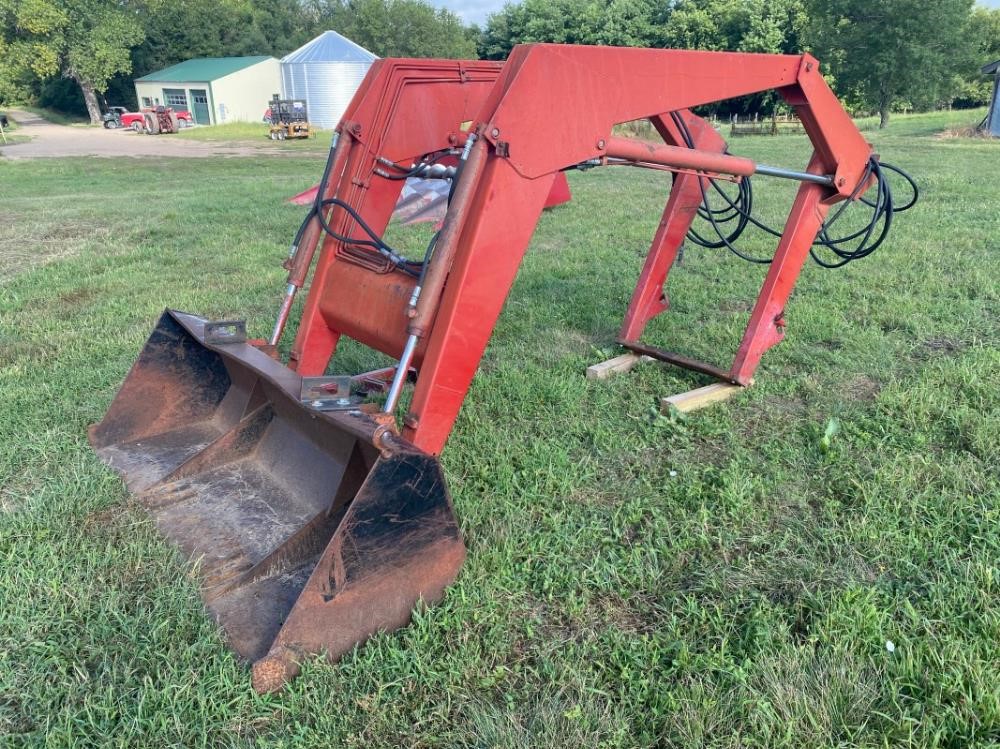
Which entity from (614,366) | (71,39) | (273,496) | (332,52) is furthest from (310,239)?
(71,39)

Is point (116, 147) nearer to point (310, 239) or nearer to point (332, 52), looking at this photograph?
point (332, 52)

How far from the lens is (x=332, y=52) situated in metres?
41.0

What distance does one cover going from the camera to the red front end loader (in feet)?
7.22

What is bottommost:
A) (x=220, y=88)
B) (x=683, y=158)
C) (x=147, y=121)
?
(x=147, y=121)

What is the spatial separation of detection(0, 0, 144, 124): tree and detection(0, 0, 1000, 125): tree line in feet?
0.21

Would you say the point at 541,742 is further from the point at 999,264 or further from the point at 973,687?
the point at 999,264

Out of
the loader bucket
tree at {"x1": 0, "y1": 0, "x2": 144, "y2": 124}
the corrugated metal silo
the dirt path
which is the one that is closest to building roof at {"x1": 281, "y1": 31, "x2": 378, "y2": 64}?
the corrugated metal silo

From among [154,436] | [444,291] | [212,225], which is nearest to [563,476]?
[444,291]

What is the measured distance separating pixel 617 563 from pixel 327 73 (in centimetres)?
4334

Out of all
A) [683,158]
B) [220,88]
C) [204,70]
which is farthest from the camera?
[204,70]

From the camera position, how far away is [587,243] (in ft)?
26.1

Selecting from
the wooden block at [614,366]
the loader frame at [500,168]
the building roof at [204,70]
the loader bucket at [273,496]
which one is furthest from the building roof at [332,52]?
the loader bucket at [273,496]

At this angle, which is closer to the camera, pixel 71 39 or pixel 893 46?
pixel 893 46

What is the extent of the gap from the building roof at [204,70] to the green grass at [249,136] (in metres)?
3.24
